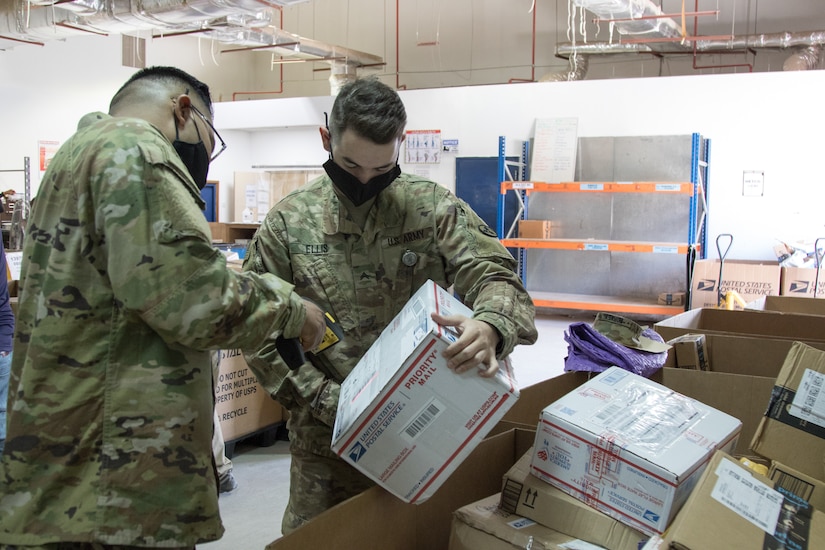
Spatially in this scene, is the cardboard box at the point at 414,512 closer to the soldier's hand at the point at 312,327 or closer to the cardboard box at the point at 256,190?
the soldier's hand at the point at 312,327

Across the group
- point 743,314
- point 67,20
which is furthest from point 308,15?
point 743,314

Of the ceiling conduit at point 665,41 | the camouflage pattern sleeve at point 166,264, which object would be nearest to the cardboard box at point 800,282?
the ceiling conduit at point 665,41

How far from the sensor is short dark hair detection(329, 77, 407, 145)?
151 centimetres

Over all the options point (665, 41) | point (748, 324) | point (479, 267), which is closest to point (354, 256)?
point (479, 267)

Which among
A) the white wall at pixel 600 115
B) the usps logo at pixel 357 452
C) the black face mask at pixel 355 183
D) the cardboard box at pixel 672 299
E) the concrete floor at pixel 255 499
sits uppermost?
the white wall at pixel 600 115

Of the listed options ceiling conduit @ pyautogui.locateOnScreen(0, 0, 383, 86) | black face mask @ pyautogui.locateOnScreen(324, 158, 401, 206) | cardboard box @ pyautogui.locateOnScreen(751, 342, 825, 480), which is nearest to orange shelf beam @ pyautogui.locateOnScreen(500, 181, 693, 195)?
ceiling conduit @ pyautogui.locateOnScreen(0, 0, 383, 86)

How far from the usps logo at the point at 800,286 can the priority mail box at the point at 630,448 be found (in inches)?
201

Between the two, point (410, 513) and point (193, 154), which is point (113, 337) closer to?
point (193, 154)

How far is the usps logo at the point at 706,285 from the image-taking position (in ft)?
20.9

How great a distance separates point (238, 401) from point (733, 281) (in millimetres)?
4475

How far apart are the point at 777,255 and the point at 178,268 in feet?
22.4

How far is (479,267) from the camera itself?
161 centimetres

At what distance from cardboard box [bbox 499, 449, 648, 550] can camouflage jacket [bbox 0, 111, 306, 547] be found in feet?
2.11

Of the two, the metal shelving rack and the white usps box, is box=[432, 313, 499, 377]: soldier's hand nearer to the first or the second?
the white usps box
